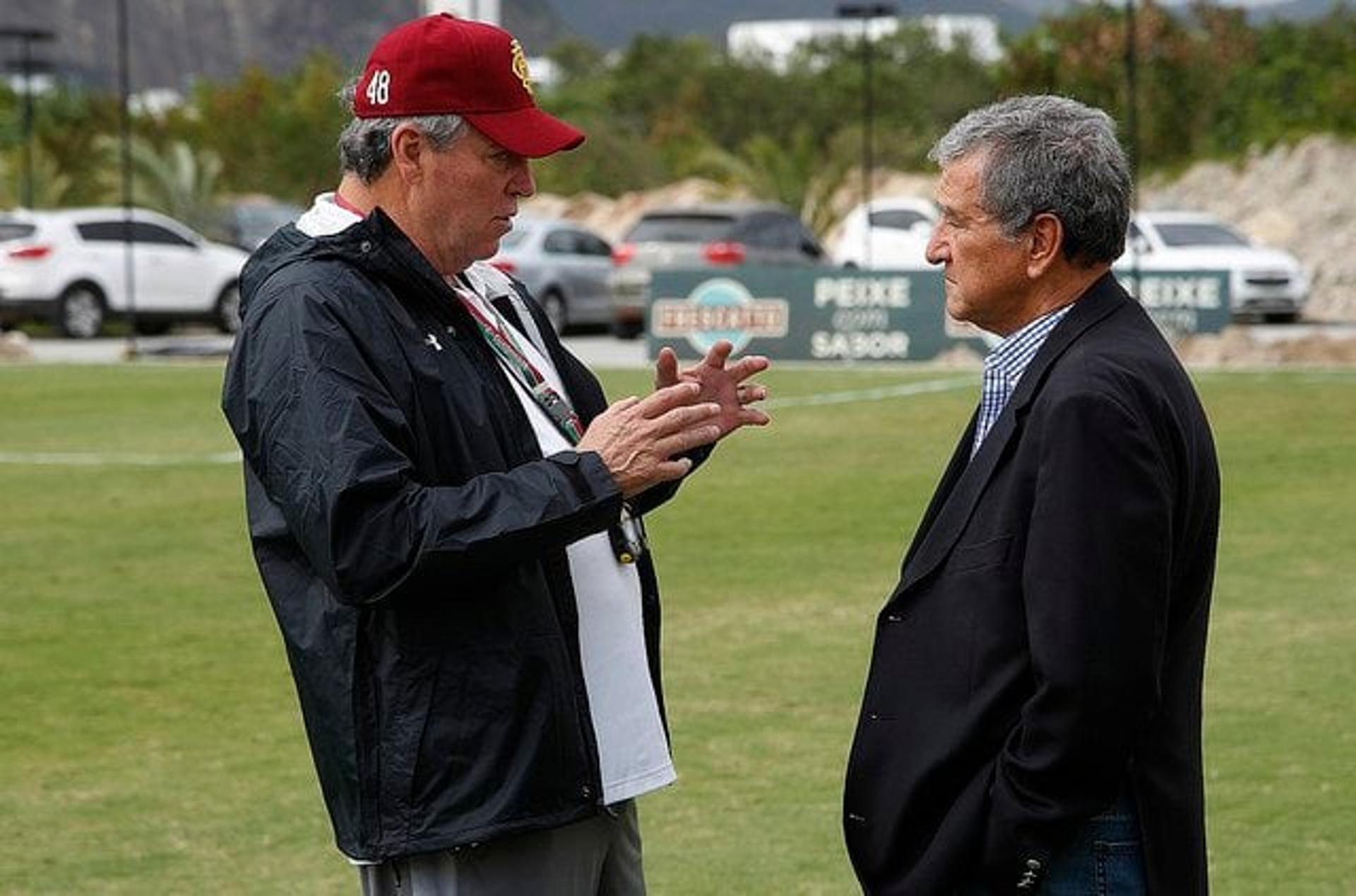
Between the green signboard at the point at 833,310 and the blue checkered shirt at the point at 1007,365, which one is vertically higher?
the blue checkered shirt at the point at 1007,365

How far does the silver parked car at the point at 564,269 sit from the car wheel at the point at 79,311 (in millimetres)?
5674

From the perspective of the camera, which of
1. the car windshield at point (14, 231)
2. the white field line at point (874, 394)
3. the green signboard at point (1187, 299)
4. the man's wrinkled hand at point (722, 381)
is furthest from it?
the car windshield at point (14, 231)

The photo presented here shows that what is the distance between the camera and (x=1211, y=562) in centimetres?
401

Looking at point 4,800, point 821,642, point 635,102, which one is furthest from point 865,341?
point 635,102

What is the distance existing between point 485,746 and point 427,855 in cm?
21

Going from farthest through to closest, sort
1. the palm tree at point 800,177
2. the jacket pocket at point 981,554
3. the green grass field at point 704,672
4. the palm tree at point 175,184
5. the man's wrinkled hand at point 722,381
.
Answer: the palm tree at point 800,177
the palm tree at point 175,184
the green grass field at point 704,672
the man's wrinkled hand at point 722,381
the jacket pocket at point 981,554

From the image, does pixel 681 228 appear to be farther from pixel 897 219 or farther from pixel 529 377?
pixel 529 377

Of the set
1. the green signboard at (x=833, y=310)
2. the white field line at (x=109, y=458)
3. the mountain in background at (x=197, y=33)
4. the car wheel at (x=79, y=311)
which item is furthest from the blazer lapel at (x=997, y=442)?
the mountain in background at (x=197, y=33)

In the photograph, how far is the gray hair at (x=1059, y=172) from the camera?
12.9 feet

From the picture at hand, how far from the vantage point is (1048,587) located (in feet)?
12.4

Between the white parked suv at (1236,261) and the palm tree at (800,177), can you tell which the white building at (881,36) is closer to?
the palm tree at (800,177)

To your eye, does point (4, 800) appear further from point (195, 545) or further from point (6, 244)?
point (6, 244)

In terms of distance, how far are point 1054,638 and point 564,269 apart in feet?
105

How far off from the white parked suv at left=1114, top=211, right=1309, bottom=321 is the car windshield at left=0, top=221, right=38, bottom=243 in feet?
49.3
